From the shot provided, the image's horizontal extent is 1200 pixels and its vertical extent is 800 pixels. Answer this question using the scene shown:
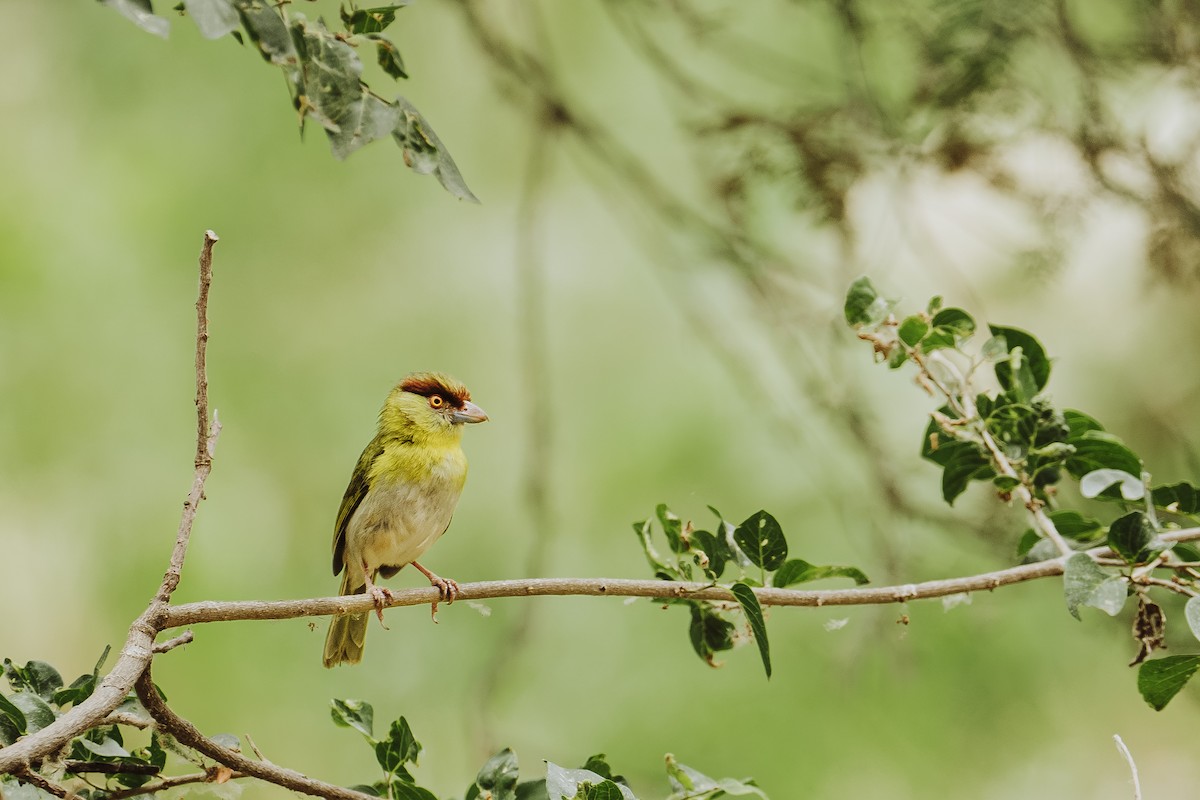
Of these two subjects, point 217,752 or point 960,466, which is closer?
point 217,752

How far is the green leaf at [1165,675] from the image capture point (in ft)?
4.70

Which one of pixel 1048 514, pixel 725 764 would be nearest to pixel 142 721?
pixel 1048 514

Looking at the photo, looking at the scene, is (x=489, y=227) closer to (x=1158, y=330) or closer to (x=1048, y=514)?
(x=1158, y=330)

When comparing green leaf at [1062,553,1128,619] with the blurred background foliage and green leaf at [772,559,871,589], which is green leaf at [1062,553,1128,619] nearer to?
green leaf at [772,559,871,589]

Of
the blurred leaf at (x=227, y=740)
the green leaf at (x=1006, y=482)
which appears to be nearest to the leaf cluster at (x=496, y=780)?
the blurred leaf at (x=227, y=740)

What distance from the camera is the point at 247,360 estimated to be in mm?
3955

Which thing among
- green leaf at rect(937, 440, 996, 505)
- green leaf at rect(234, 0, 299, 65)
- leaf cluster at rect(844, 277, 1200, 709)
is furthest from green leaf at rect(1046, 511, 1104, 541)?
green leaf at rect(234, 0, 299, 65)

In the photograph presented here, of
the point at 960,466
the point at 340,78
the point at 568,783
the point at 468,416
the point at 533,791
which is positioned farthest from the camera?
the point at 468,416

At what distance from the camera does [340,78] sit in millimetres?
1212

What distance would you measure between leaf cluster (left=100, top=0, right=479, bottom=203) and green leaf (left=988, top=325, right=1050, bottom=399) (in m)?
0.92

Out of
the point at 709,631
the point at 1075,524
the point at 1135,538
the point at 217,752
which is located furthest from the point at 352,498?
the point at 1135,538

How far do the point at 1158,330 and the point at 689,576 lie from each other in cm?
313

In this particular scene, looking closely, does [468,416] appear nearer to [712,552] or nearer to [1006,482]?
[712,552]

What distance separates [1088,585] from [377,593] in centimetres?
118
